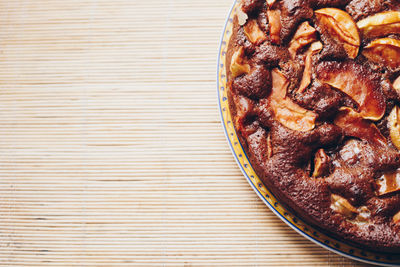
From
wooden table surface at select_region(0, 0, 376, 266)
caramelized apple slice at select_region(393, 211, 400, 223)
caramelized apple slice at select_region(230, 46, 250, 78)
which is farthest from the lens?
wooden table surface at select_region(0, 0, 376, 266)

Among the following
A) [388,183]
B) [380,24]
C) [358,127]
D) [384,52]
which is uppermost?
[380,24]

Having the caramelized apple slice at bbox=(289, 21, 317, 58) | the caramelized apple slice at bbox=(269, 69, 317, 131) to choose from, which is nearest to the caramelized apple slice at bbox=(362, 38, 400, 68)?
the caramelized apple slice at bbox=(289, 21, 317, 58)

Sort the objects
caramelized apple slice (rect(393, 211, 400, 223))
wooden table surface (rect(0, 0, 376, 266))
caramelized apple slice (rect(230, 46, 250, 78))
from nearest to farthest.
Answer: caramelized apple slice (rect(393, 211, 400, 223)) < caramelized apple slice (rect(230, 46, 250, 78)) < wooden table surface (rect(0, 0, 376, 266))

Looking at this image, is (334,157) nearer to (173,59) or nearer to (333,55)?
(333,55)

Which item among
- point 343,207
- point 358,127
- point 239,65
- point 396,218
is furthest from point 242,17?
point 396,218

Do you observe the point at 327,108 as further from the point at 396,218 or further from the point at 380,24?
the point at 396,218

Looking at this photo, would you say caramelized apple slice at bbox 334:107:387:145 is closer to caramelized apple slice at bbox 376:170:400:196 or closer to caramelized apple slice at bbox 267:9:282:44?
caramelized apple slice at bbox 376:170:400:196

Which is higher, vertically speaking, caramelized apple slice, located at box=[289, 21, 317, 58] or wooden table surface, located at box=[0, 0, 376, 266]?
caramelized apple slice, located at box=[289, 21, 317, 58]
